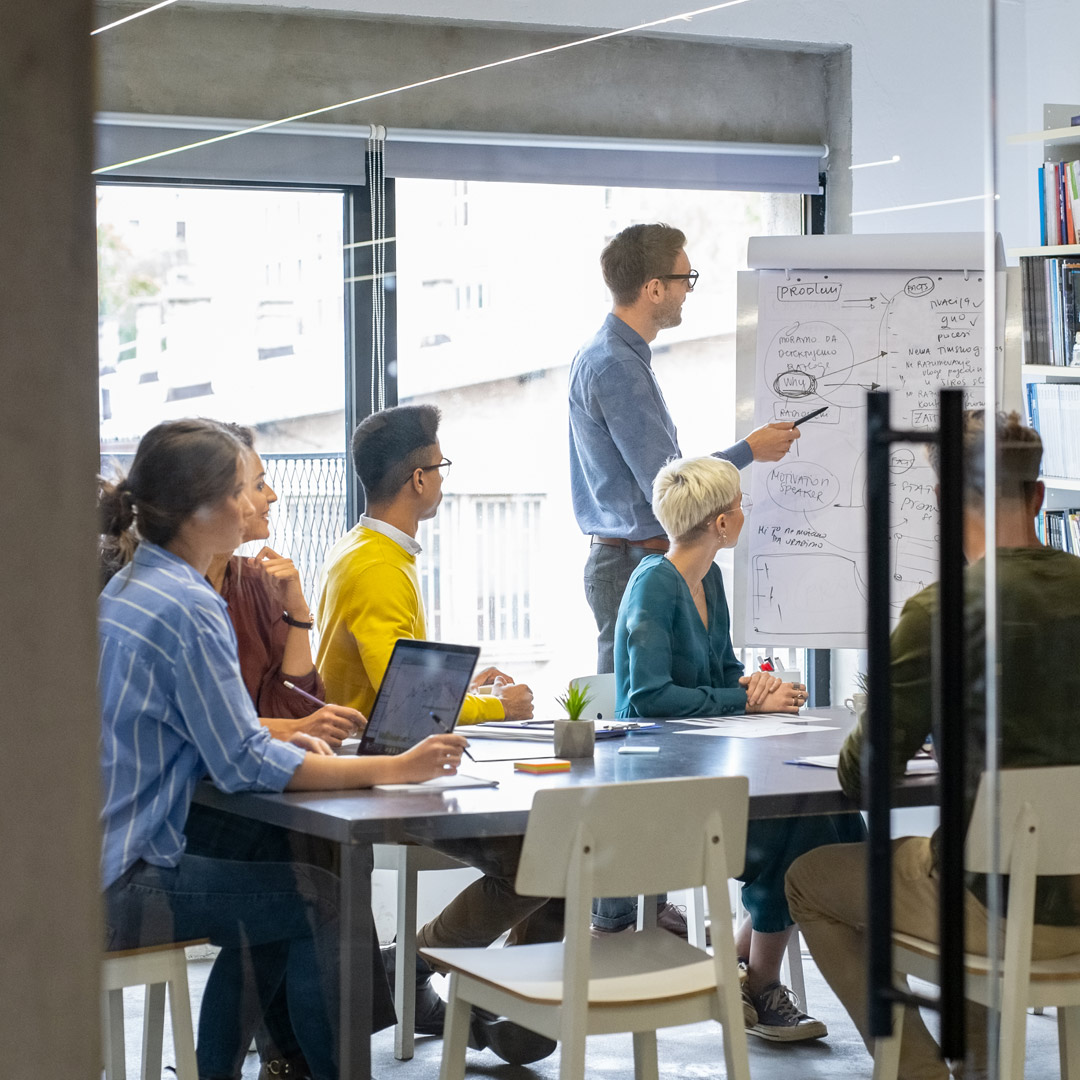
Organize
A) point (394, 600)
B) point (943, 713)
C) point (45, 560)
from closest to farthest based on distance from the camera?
point (45, 560)
point (943, 713)
point (394, 600)

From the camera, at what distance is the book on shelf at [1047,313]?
2.04 metres

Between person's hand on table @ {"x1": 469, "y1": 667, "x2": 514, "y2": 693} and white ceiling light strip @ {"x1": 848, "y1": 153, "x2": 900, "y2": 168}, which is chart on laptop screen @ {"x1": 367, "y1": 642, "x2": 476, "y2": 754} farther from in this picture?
white ceiling light strip @ {"x1": 848, "y1": 153, "x2": 900, "y2": 168}

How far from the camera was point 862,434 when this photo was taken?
2.04 metres

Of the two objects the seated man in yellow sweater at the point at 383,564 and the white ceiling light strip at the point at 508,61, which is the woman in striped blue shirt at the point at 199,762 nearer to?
the seated man in yellow sweater at the point at 383,564

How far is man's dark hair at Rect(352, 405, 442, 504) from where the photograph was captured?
6.64 ft

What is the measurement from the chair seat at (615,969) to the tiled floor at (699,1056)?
0.23 feet

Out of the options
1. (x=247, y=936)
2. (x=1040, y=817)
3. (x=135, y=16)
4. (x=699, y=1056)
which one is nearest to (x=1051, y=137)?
(x=1040, y=817)

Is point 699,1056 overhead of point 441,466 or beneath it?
beneath

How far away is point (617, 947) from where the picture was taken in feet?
6.42

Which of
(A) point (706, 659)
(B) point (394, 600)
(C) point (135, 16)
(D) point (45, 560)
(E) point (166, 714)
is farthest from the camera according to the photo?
(A) point (706, 659)

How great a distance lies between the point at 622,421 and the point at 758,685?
0.48m

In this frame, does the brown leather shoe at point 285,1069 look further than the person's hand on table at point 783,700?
No

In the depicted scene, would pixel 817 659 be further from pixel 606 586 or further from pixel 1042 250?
pixel 1042 250

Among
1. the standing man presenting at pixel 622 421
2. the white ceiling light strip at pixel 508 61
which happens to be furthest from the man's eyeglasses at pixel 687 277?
the white ceiling light strip at pixel 508 61
